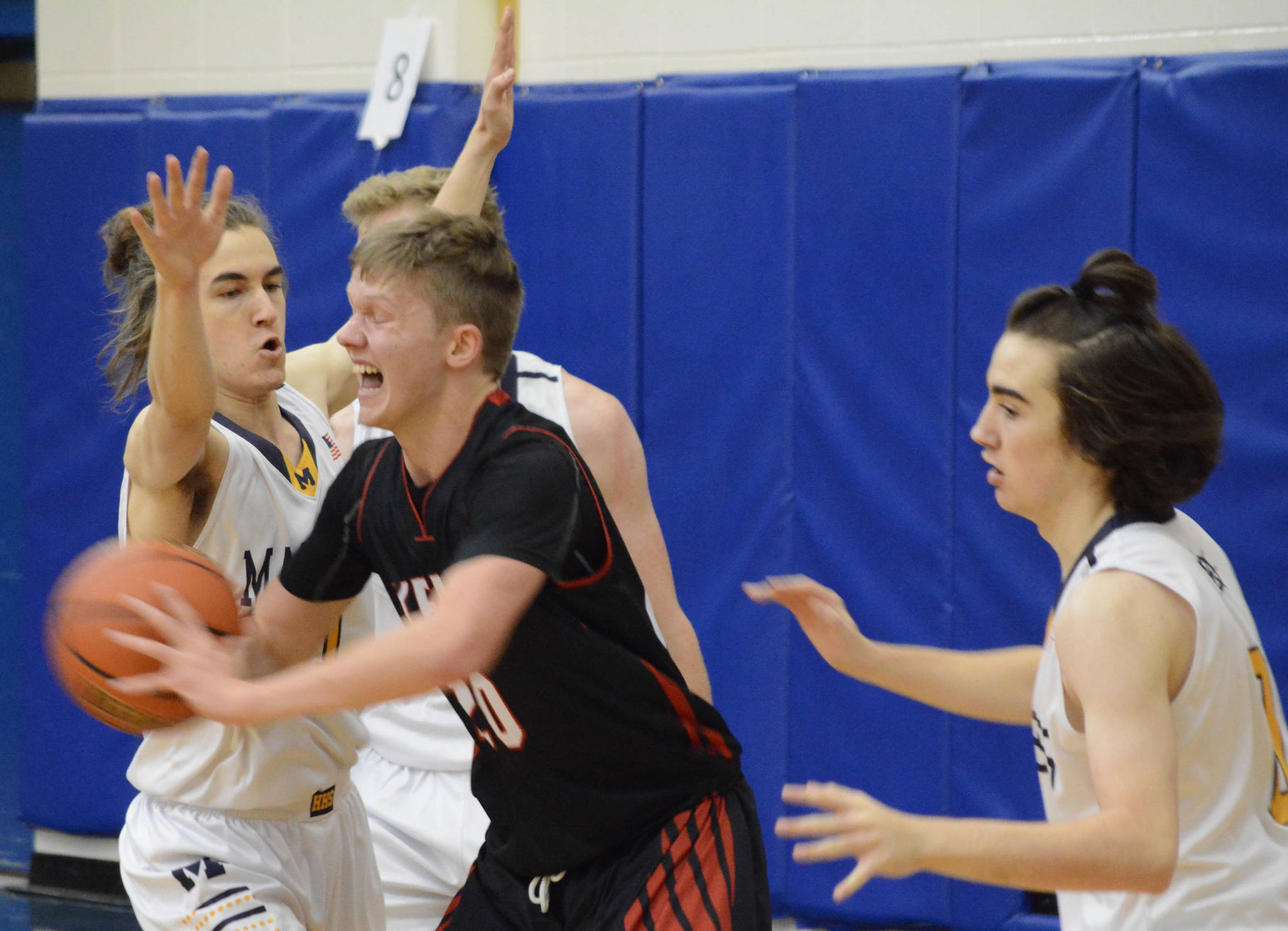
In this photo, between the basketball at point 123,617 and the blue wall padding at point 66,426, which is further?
the blue wall padding at point 66,426

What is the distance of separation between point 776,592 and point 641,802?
1.37 feet

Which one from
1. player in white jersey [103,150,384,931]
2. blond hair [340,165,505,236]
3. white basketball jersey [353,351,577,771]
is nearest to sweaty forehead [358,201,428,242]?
blond hair [340,165,505,236]

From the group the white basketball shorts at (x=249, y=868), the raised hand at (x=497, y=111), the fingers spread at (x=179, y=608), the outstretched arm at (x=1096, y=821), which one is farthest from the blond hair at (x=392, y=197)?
the outstretched arm at (x=1096, y=821)

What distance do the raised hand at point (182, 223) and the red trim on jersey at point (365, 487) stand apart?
44 centimetres

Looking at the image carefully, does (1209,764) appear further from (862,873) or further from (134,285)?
(134,285)

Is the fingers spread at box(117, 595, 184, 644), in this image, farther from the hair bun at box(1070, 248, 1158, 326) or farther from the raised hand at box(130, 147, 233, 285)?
the hair bun at box(1070, 248, 1158, 326)

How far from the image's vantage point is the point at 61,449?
19.1 ft

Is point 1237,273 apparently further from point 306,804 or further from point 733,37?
point 306,804

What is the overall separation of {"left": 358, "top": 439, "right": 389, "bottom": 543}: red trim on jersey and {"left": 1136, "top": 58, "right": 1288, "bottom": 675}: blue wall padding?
2.72 meters

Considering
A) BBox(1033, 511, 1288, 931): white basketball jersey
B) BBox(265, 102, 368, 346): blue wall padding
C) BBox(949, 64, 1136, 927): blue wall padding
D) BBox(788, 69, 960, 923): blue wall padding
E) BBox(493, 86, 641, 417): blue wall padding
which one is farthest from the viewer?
BBox(265, 102, 368, 346): blue wall padding

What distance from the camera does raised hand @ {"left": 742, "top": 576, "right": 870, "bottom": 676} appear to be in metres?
2.49

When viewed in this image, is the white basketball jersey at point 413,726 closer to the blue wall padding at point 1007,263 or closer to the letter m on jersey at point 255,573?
the letter m on jersey at point 255,573

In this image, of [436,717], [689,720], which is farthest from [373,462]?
[436,717]

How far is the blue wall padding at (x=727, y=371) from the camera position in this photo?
15.9 ft
